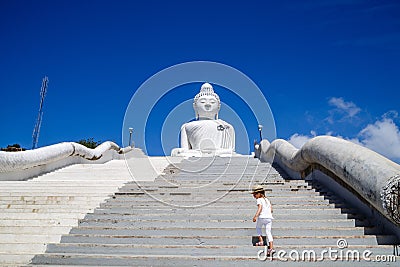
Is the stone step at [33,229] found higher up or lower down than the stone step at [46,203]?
lower down

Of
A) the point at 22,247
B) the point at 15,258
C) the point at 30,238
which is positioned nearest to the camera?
the point at 15,258

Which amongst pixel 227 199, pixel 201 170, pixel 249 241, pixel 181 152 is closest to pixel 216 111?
pixel 181 152

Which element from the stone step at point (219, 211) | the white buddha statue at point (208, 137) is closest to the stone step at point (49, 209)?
the stone step at point (219, 211)

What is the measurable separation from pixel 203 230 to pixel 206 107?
51.4 ft

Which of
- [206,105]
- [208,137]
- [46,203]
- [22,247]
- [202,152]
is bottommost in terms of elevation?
[22,247]

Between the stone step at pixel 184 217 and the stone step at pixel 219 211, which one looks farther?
the stone step at pixel 219 211

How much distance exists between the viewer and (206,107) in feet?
65.0

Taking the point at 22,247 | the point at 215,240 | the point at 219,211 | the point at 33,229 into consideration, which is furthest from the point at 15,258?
the point at 219,211

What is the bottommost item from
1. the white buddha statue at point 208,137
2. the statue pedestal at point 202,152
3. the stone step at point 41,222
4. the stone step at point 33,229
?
the stone step at point 33,229

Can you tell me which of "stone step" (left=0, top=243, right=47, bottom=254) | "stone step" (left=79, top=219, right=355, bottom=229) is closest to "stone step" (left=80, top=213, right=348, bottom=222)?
"stone step" (left=79, top=219, right=355, bottom=229)

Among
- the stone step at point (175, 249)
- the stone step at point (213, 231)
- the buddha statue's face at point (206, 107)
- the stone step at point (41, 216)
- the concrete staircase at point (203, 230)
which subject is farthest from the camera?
the buddha statue's face at point (206, 107)

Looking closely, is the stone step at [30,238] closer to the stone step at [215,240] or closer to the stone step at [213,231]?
the stone step at [215,240]

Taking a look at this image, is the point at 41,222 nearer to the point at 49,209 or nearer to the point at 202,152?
the point at 49,209

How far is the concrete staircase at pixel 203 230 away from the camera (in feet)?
12.2
